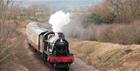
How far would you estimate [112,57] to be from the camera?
30109 millimetres

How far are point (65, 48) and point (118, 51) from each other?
523 centimetres

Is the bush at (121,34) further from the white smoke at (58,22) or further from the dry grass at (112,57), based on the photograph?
the white smoke at (58,22)

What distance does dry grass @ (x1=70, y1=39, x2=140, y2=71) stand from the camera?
2686cm

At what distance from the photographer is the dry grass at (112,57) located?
88.1 ft

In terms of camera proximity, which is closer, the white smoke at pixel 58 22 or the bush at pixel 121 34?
the white smoke at pixel 58 22

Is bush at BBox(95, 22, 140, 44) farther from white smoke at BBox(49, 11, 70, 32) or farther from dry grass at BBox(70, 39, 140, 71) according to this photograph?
white smoke at BBox(49, 11, 70, 32)

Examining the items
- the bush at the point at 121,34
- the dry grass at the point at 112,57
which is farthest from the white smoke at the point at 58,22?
the bush at the point at 121,34

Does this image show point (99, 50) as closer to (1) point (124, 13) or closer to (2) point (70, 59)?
(2) point (70, 59)

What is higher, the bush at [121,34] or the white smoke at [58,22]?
the white smoke at [58,22]

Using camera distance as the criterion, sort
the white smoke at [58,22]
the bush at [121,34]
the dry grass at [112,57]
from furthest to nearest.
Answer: the bush at [121,34]
the white smoke at [58,22]
the dry grass at [112,57]

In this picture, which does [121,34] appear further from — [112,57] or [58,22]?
[112,57]

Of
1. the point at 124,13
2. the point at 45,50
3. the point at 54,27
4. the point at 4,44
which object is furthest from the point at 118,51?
the point at 124,13

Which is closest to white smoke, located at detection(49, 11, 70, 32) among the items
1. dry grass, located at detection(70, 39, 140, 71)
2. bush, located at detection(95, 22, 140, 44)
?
dry grass, located at detection(70, 39, 140, 71)

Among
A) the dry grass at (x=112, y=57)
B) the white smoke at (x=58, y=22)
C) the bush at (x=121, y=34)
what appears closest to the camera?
the dry grass at (x=112, y=57)
